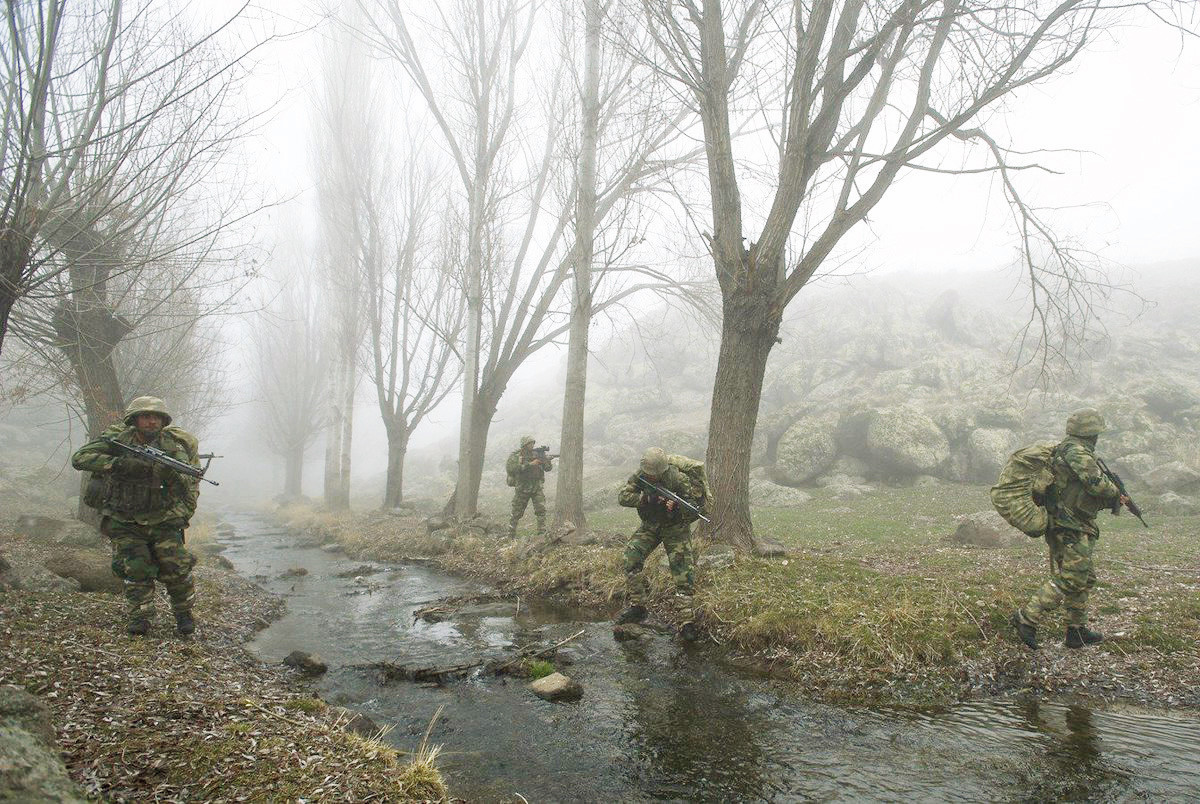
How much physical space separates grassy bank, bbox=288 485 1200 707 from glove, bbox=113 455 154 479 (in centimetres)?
505

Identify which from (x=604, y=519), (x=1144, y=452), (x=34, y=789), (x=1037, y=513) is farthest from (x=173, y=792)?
(x=1144, y=452)

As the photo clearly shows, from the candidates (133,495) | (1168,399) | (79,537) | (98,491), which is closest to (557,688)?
(133,495)

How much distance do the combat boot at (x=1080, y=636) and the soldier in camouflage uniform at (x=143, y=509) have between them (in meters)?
8.42

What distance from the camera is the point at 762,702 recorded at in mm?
4836

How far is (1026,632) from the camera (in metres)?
5.36

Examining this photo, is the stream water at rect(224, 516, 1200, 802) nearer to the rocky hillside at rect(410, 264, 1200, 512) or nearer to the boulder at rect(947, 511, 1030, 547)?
the rocky hillside at rect(410, 264, 1200, 512)

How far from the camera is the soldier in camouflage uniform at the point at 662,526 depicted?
703 centimetres

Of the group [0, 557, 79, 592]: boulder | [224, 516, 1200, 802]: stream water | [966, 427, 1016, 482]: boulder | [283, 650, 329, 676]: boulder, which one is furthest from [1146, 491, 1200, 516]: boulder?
[0, 557, 79, 592]: boulder

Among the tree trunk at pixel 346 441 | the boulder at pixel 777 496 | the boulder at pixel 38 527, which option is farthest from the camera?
the tree trunk at pixel 346 441

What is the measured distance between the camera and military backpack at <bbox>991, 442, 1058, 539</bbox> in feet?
19.0

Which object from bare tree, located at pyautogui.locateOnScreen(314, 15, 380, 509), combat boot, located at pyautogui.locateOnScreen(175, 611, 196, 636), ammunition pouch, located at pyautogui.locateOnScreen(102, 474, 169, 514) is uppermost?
bare tree, located at pyautogui.locateOnScreen(314, 15, 380, 509)

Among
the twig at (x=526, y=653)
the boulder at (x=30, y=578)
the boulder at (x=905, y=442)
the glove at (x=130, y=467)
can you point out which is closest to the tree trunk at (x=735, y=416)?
the twig at (x=526, y=653)

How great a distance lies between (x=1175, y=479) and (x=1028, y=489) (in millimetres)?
12052

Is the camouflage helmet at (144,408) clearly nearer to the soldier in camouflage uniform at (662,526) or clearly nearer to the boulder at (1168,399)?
the soldier in camouflage uniform at (662,526)
